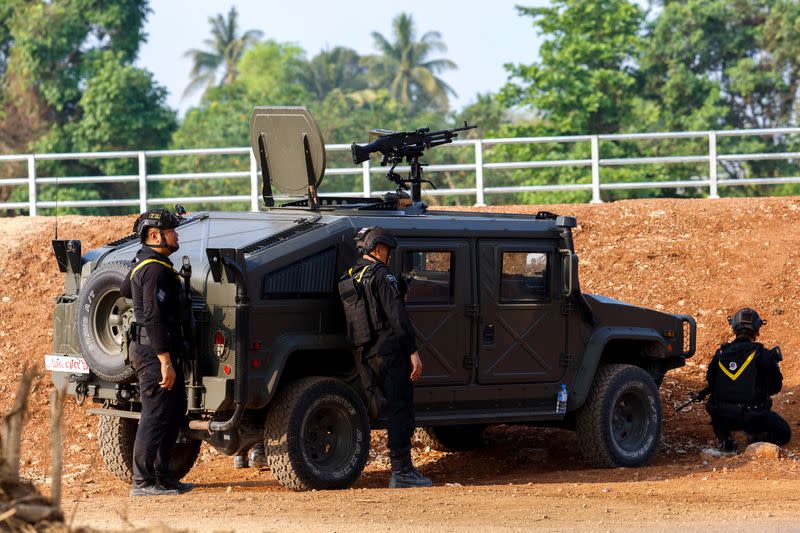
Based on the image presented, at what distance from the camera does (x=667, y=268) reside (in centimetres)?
1752

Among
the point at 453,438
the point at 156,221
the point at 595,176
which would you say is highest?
the point at 595,176

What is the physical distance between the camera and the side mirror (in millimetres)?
10914

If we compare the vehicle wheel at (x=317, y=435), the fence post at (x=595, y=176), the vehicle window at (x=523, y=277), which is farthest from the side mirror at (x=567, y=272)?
the fence post at (x=595, y=176)

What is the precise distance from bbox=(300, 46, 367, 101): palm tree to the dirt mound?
4529 cm

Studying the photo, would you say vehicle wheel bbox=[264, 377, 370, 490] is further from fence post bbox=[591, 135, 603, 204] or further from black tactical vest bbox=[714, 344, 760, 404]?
fence post bbox=[591, 135, 603, 204]

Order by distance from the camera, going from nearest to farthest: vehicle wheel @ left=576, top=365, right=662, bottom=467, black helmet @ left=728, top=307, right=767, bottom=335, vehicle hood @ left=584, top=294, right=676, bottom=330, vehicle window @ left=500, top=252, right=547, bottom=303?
vehicle window @ left=500, top=252, right=547, bottom=303
vehicle wheel @ left=576, top=365, right=662, bottom=467
vehicle hood @ left=584, top=294, right=676, bottom=330
black helmet @ left=728, top=307, right=767, bottom=335

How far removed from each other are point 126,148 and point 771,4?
17.5 meters

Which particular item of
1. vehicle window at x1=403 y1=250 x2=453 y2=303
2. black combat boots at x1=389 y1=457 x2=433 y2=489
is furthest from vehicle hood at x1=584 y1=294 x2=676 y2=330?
black combat boots at x1=389 y1=457 x2=433 y2=489

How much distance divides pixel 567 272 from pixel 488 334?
984mm

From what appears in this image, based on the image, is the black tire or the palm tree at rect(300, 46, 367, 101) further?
the palm tree at rect(300, 46, 367, 101)

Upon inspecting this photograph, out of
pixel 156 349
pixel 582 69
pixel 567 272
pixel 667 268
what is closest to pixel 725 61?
pixel 582 69

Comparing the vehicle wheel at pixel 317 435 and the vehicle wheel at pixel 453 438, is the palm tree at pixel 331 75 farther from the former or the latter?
the vehicle wheel at pixel 317 435

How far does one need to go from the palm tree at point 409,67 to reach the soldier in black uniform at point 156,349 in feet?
202

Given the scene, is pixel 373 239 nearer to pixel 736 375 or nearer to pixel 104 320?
pixel 104 320
